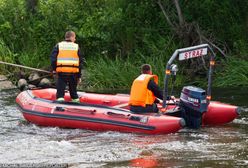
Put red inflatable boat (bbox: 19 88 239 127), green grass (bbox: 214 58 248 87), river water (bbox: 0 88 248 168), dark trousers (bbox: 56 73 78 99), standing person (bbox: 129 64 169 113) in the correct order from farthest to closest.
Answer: green grass (bbox: 214 58 248 87) < dark trousers (bbox: 56 73 78 99) < red inflatable boat (bbox: 19 88 239 127) < standing person (bbox: 129 64 169 113) < river water (bbox: 0 88 248 168)

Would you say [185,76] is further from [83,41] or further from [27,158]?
[27,158]

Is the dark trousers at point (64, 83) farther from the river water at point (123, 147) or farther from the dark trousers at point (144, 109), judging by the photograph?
the dark trousers at point (144, 109)

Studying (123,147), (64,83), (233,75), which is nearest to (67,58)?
(64,83)

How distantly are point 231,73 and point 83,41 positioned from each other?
5.67 meters

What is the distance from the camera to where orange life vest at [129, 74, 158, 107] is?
10.5 meters

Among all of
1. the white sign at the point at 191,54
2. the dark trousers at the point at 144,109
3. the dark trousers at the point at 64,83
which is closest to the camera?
the white sign at the point at 191,54

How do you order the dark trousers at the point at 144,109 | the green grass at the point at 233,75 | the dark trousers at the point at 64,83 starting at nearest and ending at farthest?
the dark trousers at the point at 144,109
the dark trousers at the point at 64,83
the green grass at the point at 233,75

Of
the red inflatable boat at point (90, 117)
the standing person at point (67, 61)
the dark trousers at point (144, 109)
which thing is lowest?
the red inflatable boat at point (90, 117)

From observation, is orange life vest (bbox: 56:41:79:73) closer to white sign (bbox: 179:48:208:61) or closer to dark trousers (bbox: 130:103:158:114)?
dark trousers (bbox: 130:103:158:114)

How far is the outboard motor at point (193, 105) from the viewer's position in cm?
1054

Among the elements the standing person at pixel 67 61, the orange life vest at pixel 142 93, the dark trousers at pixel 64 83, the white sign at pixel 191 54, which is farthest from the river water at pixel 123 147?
the white sign at pixel 191 54

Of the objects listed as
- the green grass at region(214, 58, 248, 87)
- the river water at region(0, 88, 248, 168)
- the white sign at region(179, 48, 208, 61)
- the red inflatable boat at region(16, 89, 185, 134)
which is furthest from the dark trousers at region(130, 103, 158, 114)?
the green grass at region(214, 58, 248, 87)

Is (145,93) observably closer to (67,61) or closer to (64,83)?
(67,61)

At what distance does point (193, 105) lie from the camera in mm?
10578
